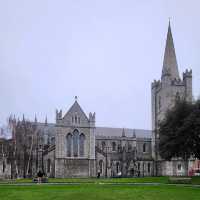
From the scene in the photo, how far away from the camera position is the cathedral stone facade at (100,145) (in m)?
78.6

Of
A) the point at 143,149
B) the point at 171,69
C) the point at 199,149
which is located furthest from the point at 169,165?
the point at 199,149

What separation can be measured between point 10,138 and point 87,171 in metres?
17.6

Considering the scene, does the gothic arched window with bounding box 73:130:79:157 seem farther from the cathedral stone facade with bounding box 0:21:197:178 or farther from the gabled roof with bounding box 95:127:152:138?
the gabled roof with bounding box 95:127:152:138

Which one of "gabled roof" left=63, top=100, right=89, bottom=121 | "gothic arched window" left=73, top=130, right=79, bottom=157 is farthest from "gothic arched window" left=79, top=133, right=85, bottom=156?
"gabled roof" left=63, top=100, right=89, bottom=121

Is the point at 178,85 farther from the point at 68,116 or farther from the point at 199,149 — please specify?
the point at 199,149

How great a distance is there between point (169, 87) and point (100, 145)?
76.4 ft

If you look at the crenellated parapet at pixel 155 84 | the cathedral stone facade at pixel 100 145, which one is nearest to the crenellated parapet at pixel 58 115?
the cathedral stone facade at pixel 100 145

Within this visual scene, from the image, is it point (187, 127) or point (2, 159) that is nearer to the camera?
point (187, 127)

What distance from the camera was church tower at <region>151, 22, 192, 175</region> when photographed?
303 feet

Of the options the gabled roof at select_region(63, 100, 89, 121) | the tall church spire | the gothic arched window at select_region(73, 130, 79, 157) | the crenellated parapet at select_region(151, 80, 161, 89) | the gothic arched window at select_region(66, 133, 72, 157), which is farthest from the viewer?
the crenellated parapet at select_region(151, 80, 161, 89)

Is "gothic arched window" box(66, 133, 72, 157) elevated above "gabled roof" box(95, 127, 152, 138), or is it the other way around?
"gabled roof" box(95, 127, 152, 138)

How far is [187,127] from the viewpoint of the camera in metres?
52.8

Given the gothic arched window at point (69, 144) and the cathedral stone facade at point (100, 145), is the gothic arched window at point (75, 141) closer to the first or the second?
the cathedral stone facade at point (100, 145)

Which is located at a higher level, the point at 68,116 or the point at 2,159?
the point at 68,116
